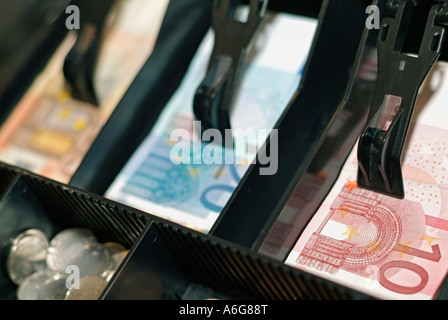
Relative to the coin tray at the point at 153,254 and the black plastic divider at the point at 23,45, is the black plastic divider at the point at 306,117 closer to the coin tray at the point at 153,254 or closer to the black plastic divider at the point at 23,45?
the coin tray at the point at 153,254

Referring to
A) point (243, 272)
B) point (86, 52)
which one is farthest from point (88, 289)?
point (86, 52)

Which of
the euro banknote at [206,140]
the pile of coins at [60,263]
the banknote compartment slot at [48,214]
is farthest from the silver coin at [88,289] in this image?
the euro banknote at [206,140]

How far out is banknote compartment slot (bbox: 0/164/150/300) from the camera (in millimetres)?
1384

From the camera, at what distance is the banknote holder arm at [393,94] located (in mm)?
1291

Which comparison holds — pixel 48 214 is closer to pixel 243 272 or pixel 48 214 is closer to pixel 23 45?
pixel 243 272

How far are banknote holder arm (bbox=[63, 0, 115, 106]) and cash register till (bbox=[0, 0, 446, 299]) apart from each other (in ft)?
0.83

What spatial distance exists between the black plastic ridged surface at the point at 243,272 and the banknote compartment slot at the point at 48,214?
0.12 meters

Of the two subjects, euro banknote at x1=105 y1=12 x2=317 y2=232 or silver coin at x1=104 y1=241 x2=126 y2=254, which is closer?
silver coin at x1=104 y1=241 x2=126 y2=254

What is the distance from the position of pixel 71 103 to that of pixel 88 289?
2.20ft

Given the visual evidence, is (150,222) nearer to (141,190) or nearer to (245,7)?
(141,190)

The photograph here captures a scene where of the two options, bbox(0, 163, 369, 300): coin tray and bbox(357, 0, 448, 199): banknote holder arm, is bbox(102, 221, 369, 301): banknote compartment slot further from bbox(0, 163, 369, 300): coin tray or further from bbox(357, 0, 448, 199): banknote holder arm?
bbox(357, 0, 448, 199): banknote holder arm

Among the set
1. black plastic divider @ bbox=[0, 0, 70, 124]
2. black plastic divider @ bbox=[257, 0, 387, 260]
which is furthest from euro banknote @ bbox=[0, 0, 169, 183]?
black plastic divider @ bbox=[257, 0, 387, 260]

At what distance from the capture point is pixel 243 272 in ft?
4.10
